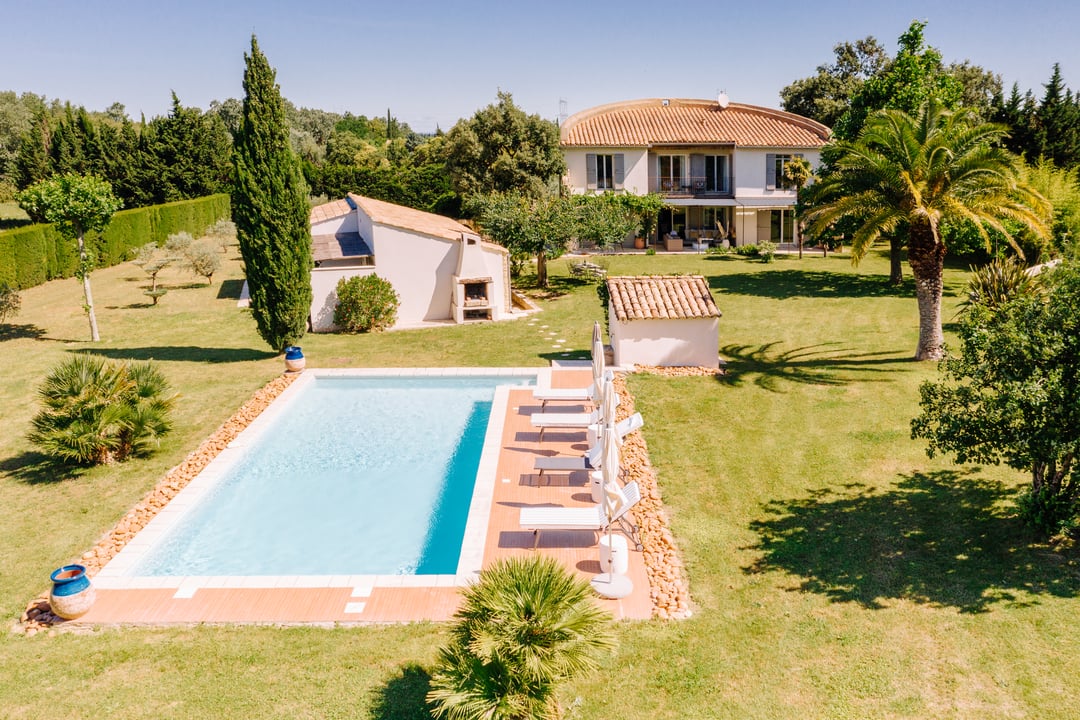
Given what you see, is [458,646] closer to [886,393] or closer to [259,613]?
[259,613]

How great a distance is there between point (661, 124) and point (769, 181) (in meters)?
8.11

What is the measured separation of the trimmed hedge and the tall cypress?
14.6m

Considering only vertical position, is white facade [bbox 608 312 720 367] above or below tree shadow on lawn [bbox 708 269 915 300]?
below

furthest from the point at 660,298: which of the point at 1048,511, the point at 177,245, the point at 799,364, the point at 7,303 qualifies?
the point at 177,245

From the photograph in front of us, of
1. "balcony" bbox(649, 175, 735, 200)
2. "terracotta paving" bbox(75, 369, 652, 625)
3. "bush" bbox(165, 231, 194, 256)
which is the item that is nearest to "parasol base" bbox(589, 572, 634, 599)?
"terracotta paving" bbox(75, 369, 652, 625)

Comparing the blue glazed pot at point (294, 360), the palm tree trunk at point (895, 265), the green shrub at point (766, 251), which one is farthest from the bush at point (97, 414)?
the green shrub at point (766, 251)

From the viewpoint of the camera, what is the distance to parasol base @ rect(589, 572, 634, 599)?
34.0 ft

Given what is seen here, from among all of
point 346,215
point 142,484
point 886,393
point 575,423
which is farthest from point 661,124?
point 142,484

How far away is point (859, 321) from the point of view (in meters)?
26.9

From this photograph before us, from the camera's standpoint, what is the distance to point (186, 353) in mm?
24609

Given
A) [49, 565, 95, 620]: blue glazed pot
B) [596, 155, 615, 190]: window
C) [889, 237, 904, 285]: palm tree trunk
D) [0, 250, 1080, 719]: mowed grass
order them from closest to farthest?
[0, 250, 1080, 719]: mowed grass
[49, 565, 95, 620]: blue glazed pot
[889, 237, 904, 285]: palm tree trunk
[596, 155, 615, 190]: window

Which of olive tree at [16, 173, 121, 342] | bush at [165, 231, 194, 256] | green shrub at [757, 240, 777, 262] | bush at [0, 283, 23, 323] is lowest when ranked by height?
bush at [0, 283, 23, 323]

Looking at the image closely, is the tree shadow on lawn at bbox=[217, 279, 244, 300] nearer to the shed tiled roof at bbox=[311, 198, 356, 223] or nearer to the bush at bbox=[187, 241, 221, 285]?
the bush at bbox=[187, 241, 221, 285]

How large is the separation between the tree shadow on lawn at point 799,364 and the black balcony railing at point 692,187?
25524 mm
